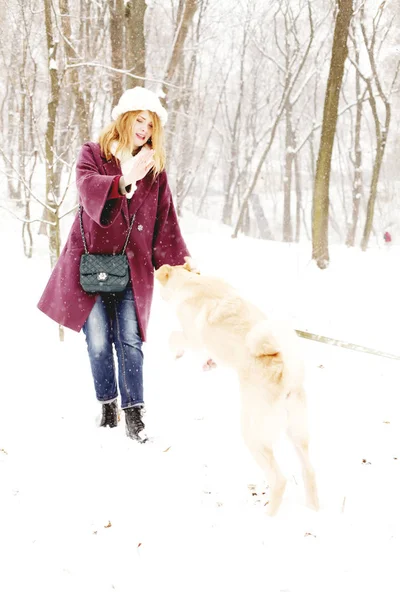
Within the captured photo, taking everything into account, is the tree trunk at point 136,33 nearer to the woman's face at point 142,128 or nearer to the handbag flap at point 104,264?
the woman's face at point 142,128

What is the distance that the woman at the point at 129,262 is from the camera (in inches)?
121

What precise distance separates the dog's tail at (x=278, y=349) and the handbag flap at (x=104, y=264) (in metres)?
1.22

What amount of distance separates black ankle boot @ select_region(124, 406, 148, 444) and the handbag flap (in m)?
0.94

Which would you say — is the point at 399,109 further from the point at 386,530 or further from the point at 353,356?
the point at 386,530

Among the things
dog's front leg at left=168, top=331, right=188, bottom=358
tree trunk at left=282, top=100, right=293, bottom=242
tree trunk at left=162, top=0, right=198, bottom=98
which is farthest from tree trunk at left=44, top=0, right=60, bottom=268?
tree trunk at left=282, top=100, right=293, bottom=242

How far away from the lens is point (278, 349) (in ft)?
7.27

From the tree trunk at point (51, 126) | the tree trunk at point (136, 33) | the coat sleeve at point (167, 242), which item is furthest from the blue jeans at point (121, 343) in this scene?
the tree trunk at point (136, 33)

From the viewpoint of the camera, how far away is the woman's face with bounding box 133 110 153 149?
9.96ft

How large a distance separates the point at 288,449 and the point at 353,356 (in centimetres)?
215

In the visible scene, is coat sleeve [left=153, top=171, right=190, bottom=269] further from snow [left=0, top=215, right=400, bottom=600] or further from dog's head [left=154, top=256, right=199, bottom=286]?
snow [left=0, top=215, right=400, bottom=600]

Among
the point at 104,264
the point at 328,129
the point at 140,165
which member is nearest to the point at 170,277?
the point at 104,264

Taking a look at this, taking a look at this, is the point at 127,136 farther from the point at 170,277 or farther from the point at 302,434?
the point at 302,434

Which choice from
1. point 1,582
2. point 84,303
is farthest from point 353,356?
point 1,582

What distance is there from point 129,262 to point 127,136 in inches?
32.7
